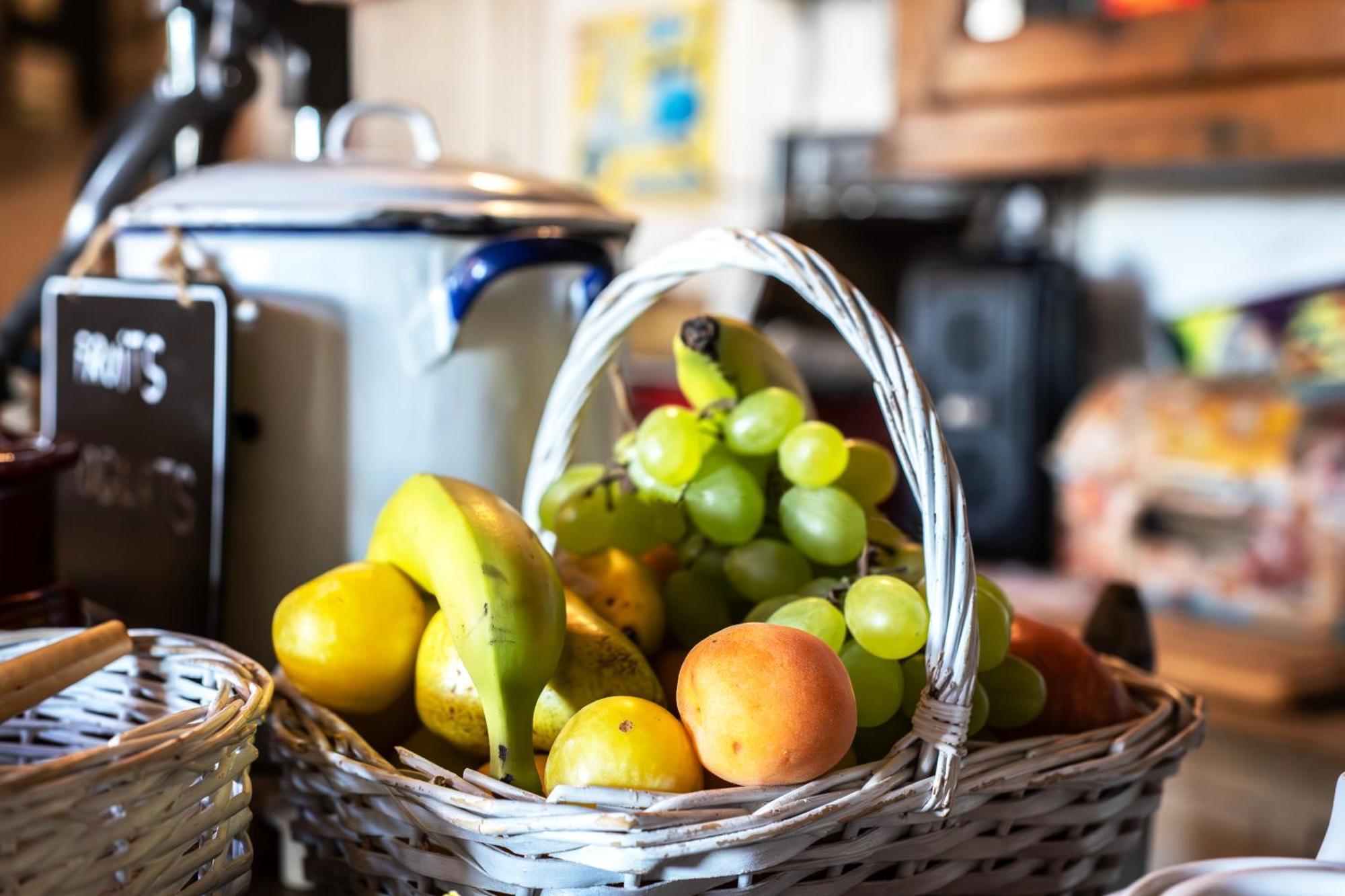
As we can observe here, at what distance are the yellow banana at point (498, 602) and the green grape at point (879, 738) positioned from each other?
118 mm

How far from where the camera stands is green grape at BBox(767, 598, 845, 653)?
0.43 m

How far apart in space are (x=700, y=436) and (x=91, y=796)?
268mm

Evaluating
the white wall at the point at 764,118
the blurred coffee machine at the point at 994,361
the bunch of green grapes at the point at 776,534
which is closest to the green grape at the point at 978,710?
the bunch of green grapes at the point at 776,534

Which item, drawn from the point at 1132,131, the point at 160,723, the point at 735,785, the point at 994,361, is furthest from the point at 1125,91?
the point at 160,723

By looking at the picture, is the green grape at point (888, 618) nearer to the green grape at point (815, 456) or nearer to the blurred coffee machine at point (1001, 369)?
the green grape at point (815, 456)

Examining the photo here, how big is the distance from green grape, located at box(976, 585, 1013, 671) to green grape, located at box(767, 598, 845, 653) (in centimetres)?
5

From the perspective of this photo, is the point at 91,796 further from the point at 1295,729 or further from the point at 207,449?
the point at 1295,729

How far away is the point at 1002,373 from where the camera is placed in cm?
178

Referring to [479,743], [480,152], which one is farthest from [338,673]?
[480,152]

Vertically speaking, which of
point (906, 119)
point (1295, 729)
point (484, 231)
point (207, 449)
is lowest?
point (1295, 729)

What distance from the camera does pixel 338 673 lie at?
0.45 metres

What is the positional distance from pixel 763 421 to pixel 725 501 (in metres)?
0.04

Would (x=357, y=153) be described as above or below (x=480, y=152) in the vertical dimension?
below

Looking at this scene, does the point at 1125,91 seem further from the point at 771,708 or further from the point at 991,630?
the point at 771,708
